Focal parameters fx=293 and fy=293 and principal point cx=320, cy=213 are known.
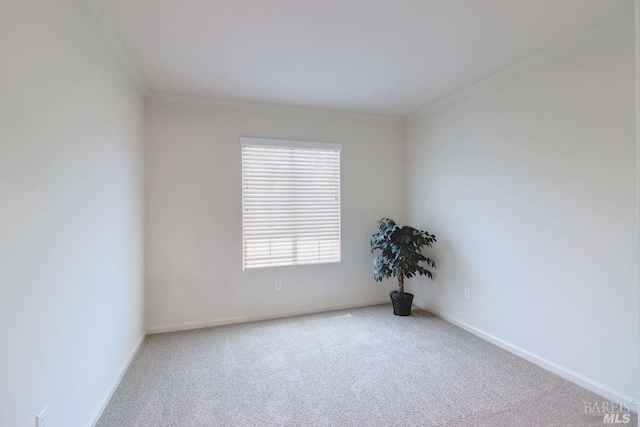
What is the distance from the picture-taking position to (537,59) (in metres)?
2.45

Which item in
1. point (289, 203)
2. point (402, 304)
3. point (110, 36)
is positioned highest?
point (110, 36)

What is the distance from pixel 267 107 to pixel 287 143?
0.49m

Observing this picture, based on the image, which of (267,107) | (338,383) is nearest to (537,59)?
(267,107)

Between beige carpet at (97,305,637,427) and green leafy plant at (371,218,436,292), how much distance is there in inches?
26.5

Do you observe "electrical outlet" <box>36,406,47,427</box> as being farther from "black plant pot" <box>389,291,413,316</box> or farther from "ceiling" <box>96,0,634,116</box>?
"black plant pot" <box>389,291,413,316</box>

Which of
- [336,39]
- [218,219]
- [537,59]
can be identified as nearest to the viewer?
[336,39]

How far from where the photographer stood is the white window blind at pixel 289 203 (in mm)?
3570

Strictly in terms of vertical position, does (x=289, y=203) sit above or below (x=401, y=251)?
above

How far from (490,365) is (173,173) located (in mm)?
3634

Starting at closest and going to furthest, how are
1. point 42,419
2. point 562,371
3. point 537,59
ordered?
point 42,419
point 562,371
point 537,59

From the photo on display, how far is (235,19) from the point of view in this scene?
1.96 m

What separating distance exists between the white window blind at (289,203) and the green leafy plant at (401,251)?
2.07 feet

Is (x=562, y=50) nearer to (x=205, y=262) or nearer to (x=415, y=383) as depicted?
(x=415, y=383)

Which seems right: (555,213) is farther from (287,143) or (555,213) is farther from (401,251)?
Answer: (287,143)
